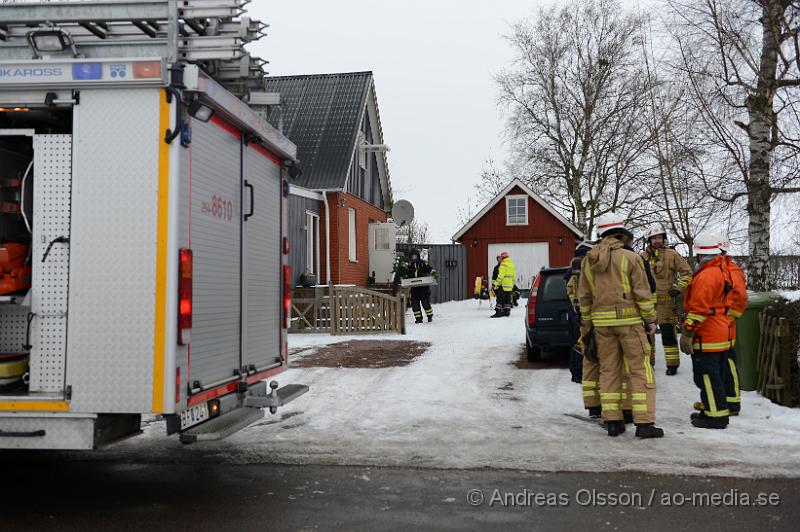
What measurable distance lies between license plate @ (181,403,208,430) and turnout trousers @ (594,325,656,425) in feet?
12.0

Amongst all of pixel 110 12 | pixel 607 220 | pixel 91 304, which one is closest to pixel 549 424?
pixel 607 220

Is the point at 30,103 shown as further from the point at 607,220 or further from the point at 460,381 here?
the point at 460,381

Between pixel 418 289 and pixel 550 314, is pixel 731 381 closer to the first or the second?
pixel 550 314

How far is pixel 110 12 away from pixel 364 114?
62.0 feet

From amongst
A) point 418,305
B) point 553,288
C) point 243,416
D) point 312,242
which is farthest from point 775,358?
point 312,242

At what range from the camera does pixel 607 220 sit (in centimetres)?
680

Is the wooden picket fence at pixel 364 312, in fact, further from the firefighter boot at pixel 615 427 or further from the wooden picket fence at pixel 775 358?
the firefighter boot at pixel 615 427

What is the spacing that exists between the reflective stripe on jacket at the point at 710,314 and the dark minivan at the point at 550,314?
3470 millimetres

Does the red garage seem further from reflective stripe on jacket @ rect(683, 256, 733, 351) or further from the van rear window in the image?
reflective stripe on jacket @ rect(683, 256, 733, 351)

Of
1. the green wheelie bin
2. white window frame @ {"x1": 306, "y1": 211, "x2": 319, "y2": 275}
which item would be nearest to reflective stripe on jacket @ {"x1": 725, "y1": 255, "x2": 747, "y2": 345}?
the green wheelie bin

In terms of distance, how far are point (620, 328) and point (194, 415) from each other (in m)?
3.86

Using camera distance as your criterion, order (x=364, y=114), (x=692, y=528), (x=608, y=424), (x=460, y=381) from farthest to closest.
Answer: (x=364, y=114)
(x=460, y=381)
(x=608, y=424)
(x=692, y=528)

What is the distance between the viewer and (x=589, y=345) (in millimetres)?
6789

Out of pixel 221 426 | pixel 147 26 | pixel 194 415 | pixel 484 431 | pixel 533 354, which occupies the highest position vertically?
pixel 147 26
